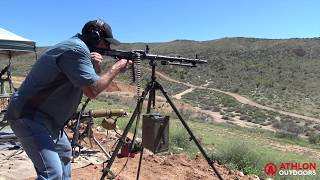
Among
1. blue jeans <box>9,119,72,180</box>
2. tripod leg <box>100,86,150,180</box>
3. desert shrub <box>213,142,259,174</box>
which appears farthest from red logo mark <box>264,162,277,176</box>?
blue jeans <box>9,119,72,180</box>

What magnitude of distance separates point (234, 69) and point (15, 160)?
6856 cm

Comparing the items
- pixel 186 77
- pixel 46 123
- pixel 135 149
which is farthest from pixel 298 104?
pixel 46 123

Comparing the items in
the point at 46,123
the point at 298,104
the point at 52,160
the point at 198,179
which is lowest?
the point at 298,104

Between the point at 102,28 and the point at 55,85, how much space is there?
0.61 metres

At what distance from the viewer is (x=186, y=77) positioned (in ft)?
232

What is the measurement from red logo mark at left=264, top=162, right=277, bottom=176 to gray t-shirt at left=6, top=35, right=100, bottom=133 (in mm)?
5851

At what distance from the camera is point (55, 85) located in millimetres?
3988

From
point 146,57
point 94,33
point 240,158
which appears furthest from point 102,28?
point 240,158

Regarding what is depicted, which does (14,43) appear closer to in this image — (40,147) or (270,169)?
(270,169)

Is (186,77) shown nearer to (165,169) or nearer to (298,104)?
(298,104)

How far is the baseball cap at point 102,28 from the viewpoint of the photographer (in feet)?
13.6

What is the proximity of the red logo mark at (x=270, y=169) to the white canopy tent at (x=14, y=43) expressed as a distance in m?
5.46

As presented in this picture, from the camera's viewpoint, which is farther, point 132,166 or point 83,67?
point 132,166

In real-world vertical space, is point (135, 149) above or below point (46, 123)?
below
